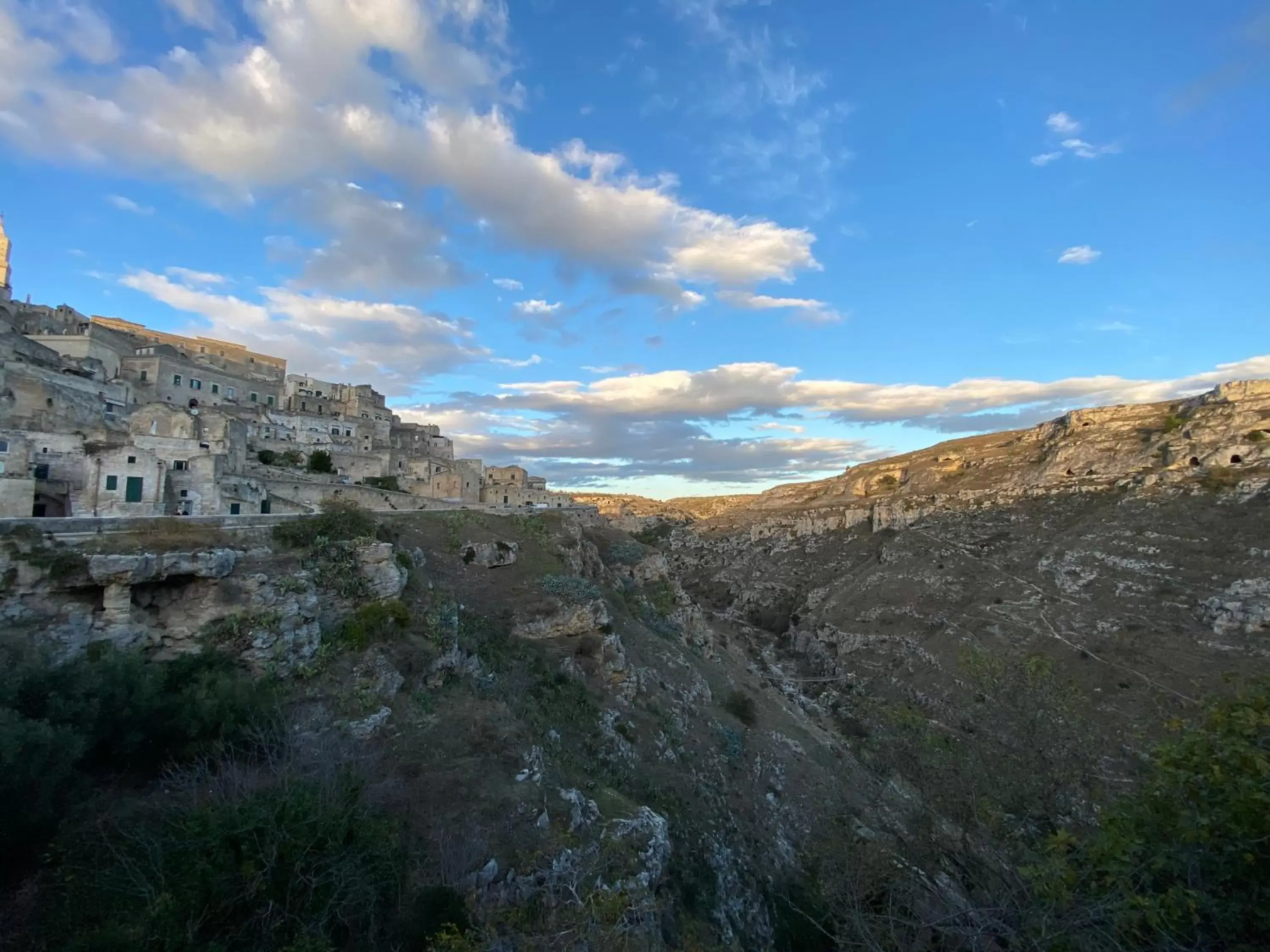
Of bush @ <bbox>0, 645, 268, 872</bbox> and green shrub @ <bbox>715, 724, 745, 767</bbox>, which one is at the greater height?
bush @ <bbox>0, 645, 268, 872</bbox>

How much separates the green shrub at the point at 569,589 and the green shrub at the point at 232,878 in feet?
58.1

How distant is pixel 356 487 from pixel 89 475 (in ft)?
47.0

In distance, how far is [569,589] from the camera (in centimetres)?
2788

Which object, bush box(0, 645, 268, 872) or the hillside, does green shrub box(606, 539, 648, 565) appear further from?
bush box(0, 645, 268, 872)

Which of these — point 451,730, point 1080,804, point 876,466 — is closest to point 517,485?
point 451,730

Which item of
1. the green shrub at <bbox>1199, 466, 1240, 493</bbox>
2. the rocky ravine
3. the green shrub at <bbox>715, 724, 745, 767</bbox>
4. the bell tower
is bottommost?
the green shrub at <bbox>715, 724, 745, 767</bbox>

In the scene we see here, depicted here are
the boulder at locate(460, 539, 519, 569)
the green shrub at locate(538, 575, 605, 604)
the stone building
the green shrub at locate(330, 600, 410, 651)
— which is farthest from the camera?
the boulder at locate(460, 539, 519, 569)

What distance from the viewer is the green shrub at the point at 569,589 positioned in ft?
89.8

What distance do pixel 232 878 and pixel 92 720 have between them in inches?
204

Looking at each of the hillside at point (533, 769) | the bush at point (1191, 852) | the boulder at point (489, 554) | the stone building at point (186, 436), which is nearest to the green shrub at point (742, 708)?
the hillside at point (533, 769)

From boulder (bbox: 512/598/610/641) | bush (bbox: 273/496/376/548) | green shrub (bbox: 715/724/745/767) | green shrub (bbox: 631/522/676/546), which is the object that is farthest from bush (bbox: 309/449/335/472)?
green shrub (bbox: 631/522/676/546)

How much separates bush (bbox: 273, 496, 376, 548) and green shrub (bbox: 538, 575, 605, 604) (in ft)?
28.9

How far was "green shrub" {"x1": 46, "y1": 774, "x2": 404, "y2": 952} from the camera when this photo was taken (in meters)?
7.17

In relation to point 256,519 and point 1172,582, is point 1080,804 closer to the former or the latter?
point 256,519
